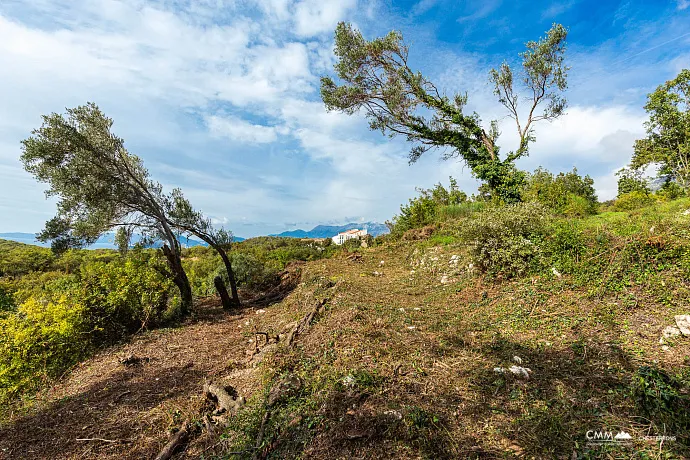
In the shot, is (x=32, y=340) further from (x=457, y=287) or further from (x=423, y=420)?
(x=457, y=287)

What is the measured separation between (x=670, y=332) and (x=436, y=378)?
311 centimetres

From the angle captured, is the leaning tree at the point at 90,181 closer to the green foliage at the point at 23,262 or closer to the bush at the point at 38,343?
the bush at the point at 38,343

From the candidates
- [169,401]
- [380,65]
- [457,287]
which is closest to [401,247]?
[457,287]

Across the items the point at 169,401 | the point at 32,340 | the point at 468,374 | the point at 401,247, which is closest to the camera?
the point at 468,374

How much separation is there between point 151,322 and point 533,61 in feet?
60.5

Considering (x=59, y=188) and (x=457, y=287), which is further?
(x=59, y=188)

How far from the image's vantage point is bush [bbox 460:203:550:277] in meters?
6.68

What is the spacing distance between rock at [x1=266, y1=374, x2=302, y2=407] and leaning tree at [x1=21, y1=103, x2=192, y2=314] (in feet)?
24.4

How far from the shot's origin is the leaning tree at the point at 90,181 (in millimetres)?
8133

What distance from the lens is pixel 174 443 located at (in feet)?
10.5

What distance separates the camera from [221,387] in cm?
426

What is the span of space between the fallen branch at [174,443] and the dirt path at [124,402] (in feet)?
0.61

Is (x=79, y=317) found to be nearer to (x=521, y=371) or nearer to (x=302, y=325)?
(x=302, y=325)

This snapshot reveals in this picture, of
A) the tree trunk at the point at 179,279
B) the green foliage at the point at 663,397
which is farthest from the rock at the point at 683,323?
the tree trunk at the point at 179,279
